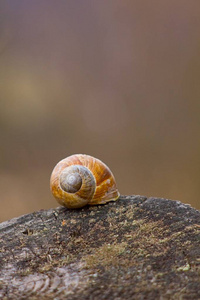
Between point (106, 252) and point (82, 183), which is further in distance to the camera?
point (82, 183)

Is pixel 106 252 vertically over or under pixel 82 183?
under

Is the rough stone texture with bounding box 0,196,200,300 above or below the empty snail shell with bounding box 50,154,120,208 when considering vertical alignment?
below

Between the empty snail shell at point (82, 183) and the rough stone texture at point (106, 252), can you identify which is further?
the empty snail shell at point (82, 183)

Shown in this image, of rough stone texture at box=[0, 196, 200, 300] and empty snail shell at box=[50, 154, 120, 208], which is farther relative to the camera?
empty snail shell at box=[50, 154, 120, 208]

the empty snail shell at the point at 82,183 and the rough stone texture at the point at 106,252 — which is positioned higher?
the empty snail shell at the point at 82,183
